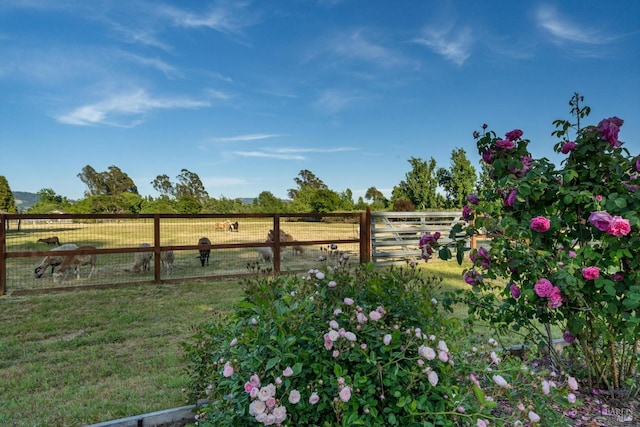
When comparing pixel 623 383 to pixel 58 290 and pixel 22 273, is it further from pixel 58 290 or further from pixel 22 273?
pixel 22 273

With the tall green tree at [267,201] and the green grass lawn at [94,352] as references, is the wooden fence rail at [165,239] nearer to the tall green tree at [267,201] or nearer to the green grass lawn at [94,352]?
the green grass lawn at [94,352]

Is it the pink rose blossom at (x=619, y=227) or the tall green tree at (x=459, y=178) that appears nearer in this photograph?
the pink rose blossom at (x=619, y=227)

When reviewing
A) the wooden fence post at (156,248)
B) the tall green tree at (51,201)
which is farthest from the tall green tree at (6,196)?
the wooden fence post at (156,248)

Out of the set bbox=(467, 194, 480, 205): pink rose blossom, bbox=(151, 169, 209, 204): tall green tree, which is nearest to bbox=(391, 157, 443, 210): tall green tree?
bbox=(467, 194, 480, 205): pink rose blossom

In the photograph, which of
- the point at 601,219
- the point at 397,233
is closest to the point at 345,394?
the point at 601,219

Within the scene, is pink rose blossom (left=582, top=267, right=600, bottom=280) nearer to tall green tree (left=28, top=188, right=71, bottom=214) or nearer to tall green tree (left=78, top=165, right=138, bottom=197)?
tall green tree (left=28, top=188, right=71, bottom=214)

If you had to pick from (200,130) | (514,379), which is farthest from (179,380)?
(200,130)

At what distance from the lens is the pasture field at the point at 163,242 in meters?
6.49

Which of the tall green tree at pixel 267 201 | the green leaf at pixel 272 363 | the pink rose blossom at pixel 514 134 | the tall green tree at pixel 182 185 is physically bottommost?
the green leaf at pixel 272 363

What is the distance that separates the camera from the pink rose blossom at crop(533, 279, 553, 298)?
1.50 meters

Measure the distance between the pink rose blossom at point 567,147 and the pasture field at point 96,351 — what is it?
217 cm

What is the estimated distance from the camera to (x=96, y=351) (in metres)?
3.11

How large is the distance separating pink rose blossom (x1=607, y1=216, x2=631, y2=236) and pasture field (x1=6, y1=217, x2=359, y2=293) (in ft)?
15.8

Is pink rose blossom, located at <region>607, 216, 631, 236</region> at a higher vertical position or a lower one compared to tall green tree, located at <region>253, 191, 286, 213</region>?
lower
